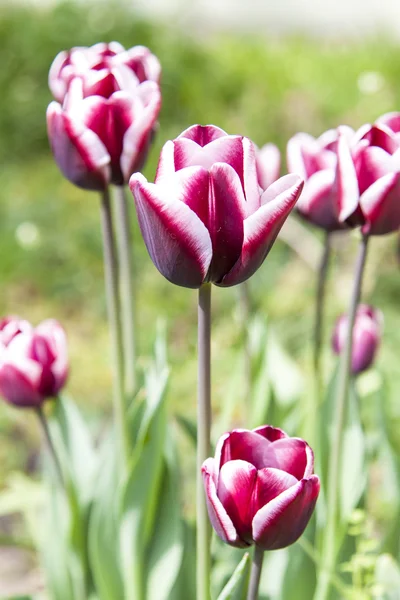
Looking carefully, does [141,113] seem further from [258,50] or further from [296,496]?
[258,50]

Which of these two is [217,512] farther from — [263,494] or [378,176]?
[378,176]

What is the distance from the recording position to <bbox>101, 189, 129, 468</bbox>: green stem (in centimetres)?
81

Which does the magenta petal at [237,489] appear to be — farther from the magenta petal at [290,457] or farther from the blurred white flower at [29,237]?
the blurred white flower at [29,237]

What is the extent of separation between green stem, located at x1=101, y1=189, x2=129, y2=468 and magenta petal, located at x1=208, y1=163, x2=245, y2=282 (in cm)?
25

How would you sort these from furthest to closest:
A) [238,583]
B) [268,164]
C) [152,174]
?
1. [152,174]
2. [268,164]
3. [238,583]

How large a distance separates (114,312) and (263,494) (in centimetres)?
31

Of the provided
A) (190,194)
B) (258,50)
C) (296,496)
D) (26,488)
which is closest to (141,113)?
(190,194)

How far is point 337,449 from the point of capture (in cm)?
86

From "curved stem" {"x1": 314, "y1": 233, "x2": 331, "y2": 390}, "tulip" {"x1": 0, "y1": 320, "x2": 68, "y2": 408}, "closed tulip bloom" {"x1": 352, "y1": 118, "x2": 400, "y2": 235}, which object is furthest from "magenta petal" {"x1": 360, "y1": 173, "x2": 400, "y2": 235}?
"tulip" {"x1": 0, "y1": 320, "x2": 68, "y2": 408}

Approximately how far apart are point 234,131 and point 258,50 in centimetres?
125

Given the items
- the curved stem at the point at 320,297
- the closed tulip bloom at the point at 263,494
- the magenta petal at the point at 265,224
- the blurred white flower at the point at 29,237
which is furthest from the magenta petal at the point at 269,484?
the blurred white flower at the point at 29,237

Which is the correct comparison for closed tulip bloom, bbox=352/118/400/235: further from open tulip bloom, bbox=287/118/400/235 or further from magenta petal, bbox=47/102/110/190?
magenta petal, bbox=47/102/110/190

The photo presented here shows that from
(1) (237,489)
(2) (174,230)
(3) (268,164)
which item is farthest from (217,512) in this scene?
(3) (268,164)

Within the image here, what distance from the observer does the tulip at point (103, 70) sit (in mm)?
801
